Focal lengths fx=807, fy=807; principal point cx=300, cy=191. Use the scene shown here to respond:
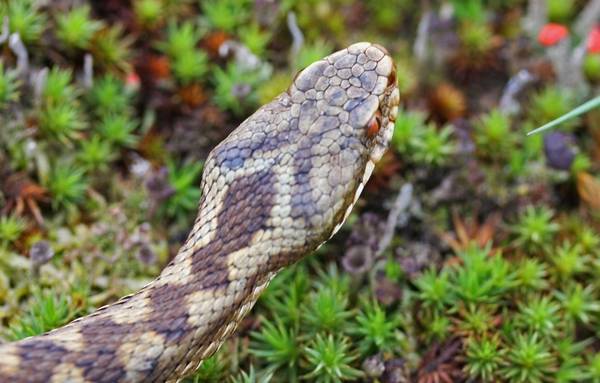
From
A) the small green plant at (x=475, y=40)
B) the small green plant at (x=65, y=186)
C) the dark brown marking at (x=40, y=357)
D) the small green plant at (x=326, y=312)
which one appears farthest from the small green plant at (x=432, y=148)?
the dark brown marking at (x=40, y=357)

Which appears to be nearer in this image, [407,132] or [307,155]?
[307,155]

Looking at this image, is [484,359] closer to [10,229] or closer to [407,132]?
[407,132]

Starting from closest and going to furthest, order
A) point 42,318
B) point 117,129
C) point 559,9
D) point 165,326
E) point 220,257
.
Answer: point 165,326, point 220,257, point 42,318, point 117,129, point 559,9

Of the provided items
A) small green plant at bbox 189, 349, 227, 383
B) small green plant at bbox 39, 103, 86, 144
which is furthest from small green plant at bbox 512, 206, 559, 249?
small green plant at bbox 39, 103, 86, 144

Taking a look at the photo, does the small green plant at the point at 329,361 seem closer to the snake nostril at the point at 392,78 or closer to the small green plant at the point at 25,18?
the snake nostril at the point at 392,78

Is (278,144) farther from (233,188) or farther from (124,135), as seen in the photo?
(124,135)

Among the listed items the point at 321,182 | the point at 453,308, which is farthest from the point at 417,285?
the point at 321,182

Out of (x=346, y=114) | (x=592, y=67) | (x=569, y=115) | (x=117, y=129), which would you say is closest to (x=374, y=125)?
(x=346, y=114)
